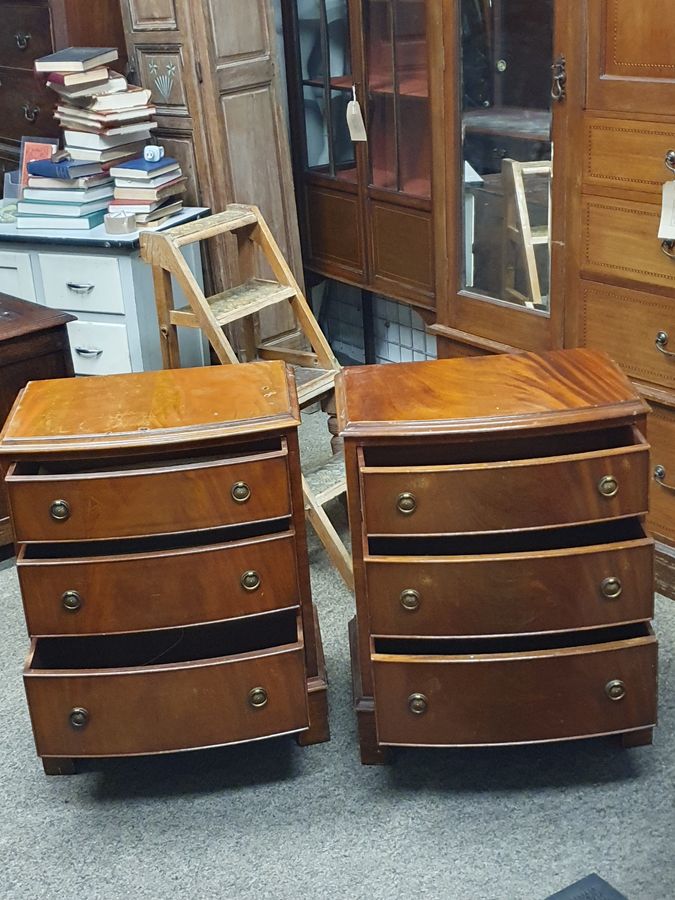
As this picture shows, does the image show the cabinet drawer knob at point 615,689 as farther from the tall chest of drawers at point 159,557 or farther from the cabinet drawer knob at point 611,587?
the tall chest of drawers at point 159,557

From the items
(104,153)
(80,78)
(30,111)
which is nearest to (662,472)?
(104,153)

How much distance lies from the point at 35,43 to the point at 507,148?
1.93 m

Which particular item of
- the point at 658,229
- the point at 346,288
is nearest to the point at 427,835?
the point at 658,229

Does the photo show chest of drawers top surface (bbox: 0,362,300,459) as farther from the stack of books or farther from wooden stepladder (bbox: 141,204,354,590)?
the stack of books

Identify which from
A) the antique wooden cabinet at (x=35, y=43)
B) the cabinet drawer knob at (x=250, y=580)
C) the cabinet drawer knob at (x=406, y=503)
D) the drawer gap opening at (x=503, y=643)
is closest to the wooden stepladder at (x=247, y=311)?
the drawer gap opening at (x=503, y=643)

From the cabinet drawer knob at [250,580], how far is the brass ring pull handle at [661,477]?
1036 millimetres

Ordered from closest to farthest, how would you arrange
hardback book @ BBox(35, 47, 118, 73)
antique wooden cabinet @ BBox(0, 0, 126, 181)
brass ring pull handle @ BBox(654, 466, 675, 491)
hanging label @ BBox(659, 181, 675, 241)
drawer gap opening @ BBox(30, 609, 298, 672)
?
→ drawer gap opening @ BBox(30, 609, 298, 672) < hanging label @ BBox(659, 181, 675, 241) < brass ring pull handle @ BBox(654, 466, 675, 491) < hardback book @ BBox(35, 47, 118, 73) < antique wooden cabinet @ BBox(0, 0, 126, 181)

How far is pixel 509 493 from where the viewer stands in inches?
70.9

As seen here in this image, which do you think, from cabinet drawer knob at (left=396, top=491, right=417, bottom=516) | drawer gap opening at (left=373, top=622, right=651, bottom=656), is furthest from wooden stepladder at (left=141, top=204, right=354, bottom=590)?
cabinet drawer knob at (left=396, top=491, right=417, bottom=516)

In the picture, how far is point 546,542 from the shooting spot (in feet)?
6.58

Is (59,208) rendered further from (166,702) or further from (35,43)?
(166,702)

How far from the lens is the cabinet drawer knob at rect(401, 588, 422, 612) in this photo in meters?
1.86

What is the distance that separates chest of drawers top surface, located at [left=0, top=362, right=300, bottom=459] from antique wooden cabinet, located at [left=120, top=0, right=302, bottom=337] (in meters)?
1.54

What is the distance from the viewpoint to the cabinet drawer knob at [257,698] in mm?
Answer: 1944
